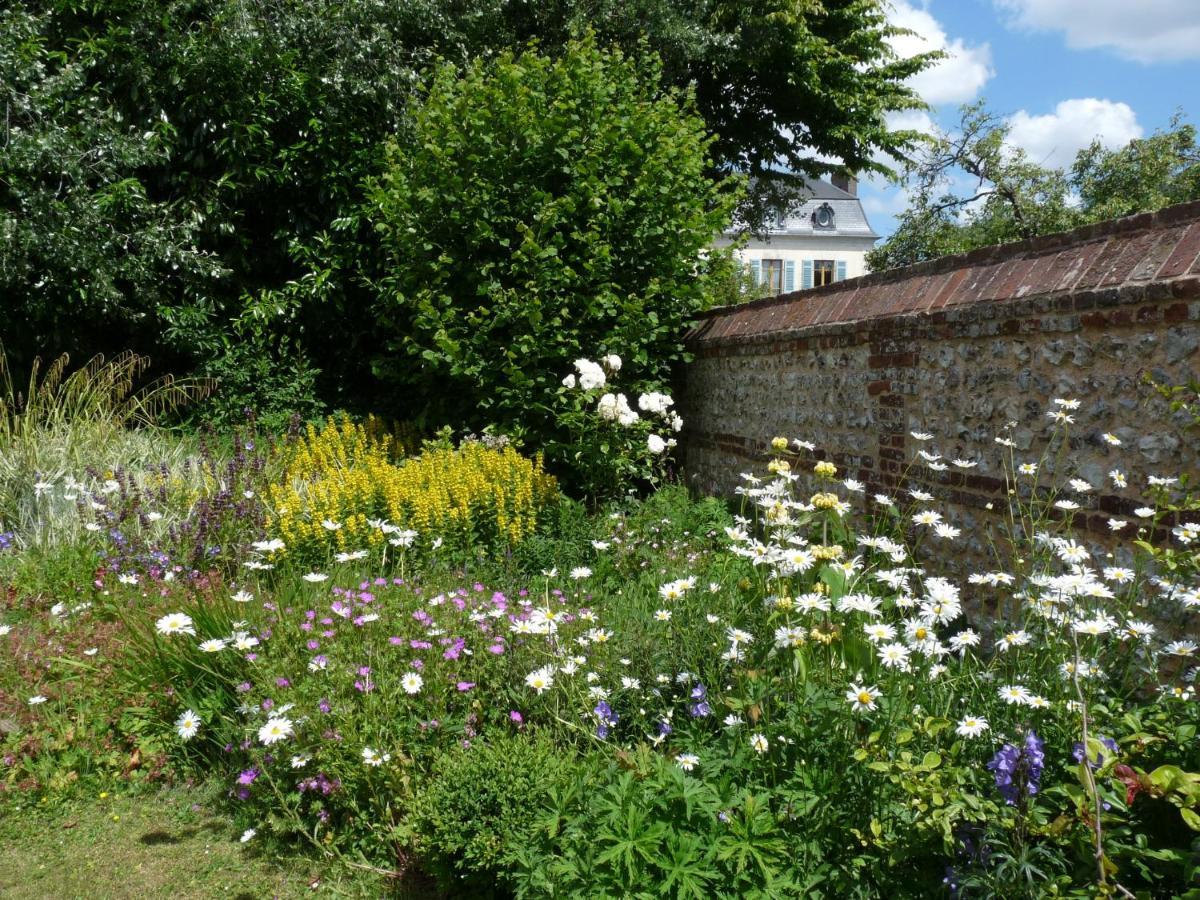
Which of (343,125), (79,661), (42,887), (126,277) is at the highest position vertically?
(343,125)

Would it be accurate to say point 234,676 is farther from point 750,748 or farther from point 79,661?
point 750,748

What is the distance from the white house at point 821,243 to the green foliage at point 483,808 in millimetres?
46511

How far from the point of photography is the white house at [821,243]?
4772 cm

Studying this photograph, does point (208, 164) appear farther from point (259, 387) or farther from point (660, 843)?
point (660, 843)

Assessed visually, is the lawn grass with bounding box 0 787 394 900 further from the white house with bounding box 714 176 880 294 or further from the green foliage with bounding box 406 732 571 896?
the white house with bounding box 714 176 880 294

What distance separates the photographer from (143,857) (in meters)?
3.20

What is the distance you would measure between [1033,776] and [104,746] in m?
3.68

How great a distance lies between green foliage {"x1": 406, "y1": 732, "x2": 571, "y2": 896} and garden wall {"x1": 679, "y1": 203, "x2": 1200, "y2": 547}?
256 centimetres

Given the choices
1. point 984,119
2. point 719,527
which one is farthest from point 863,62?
point 719,527

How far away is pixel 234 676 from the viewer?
3.65 metres

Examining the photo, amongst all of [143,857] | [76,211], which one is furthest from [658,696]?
[76,211]

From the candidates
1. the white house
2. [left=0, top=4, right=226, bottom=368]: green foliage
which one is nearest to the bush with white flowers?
[left=0, top=4, right=226, bottom=368]: green foliage

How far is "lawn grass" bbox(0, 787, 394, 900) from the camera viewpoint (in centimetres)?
299

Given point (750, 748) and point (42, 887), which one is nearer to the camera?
point (750, 748)
